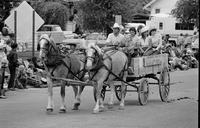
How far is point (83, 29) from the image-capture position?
153ft

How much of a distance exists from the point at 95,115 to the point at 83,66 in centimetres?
162

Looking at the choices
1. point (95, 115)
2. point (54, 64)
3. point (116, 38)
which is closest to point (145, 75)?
point (116, 38)

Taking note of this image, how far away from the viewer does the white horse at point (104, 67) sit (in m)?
15.0

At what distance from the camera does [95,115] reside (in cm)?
1479

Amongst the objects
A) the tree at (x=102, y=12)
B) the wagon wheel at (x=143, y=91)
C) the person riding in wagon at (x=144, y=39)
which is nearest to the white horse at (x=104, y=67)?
the wagon wheel at (x=143, y=91)

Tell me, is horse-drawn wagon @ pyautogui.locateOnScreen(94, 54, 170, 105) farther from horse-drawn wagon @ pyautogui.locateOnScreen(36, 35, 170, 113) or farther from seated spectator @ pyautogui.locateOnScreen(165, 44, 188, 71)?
seated spectator @ pyautogui.locateOnScreen(165, 44, 188, 71)

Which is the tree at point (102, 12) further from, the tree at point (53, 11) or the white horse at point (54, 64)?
the white horse at point (54, 64)

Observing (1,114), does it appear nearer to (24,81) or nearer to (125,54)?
(125,54)

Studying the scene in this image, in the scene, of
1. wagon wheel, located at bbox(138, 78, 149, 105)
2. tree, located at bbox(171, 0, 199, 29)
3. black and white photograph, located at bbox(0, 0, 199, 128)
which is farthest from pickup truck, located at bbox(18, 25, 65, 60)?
tree, located at bbox(171, 0, 199, 29)

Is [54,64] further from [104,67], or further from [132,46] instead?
[132,46]

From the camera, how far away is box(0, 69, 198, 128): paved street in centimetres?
1334

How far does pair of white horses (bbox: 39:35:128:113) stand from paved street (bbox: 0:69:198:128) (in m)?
0.55

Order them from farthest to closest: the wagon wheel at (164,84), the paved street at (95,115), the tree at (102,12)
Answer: the tree at (102,12), the wagon wheel at (164,84), the paved street at (95,115)

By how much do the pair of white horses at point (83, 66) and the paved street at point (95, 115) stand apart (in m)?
0.55
